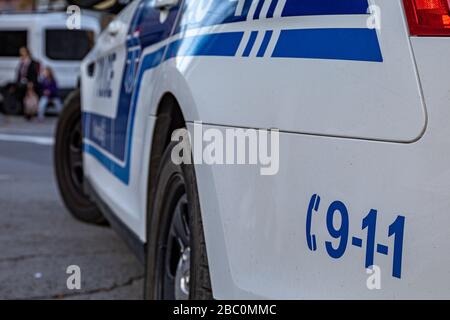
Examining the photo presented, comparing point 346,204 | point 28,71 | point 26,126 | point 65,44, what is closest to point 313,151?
point 346,204

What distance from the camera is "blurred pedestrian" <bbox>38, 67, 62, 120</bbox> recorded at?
67.6 feet

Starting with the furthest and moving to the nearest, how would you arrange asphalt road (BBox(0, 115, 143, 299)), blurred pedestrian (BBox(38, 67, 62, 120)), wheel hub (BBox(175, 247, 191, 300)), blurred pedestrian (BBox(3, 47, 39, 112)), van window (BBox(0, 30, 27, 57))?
van window (BBox(0, 30, 27, 57))
blurred pedestrian (BBox(38, 67, 62, 120))
blurred pedestrian (BBox(3, 47, 39, 112))
asphalt road (BBox(0, 115, 143, 299))
wheel hub (BBox(175, 247, 191, 300))

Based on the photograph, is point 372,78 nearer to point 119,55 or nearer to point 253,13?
point 253,13

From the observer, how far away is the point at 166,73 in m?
3.10

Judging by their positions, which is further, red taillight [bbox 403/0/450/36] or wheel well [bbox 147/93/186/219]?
wheel well [bbox 147/93/186/219]

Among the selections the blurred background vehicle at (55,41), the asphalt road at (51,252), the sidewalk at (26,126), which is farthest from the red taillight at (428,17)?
the blurred background vehicle at (55,41)

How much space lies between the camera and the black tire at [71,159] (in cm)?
630

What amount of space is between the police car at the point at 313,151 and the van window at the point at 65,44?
68.5 feet

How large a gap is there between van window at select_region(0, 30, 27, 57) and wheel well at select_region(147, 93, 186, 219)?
2122 cm

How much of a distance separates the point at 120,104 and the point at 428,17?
2.45m

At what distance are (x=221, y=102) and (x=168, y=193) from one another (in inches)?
26.6

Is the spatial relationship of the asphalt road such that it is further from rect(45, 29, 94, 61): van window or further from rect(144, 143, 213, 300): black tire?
rect(45, 29, 94, 61): van window

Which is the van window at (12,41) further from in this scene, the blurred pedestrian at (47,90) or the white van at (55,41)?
the blurred pedestrian at (47,90)

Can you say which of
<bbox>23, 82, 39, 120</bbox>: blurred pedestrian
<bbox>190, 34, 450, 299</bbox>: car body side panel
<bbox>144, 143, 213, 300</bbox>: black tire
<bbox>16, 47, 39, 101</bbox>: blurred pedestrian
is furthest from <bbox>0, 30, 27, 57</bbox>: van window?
<bbox>190, 34, 450, 299</bbox>: car body side panel
